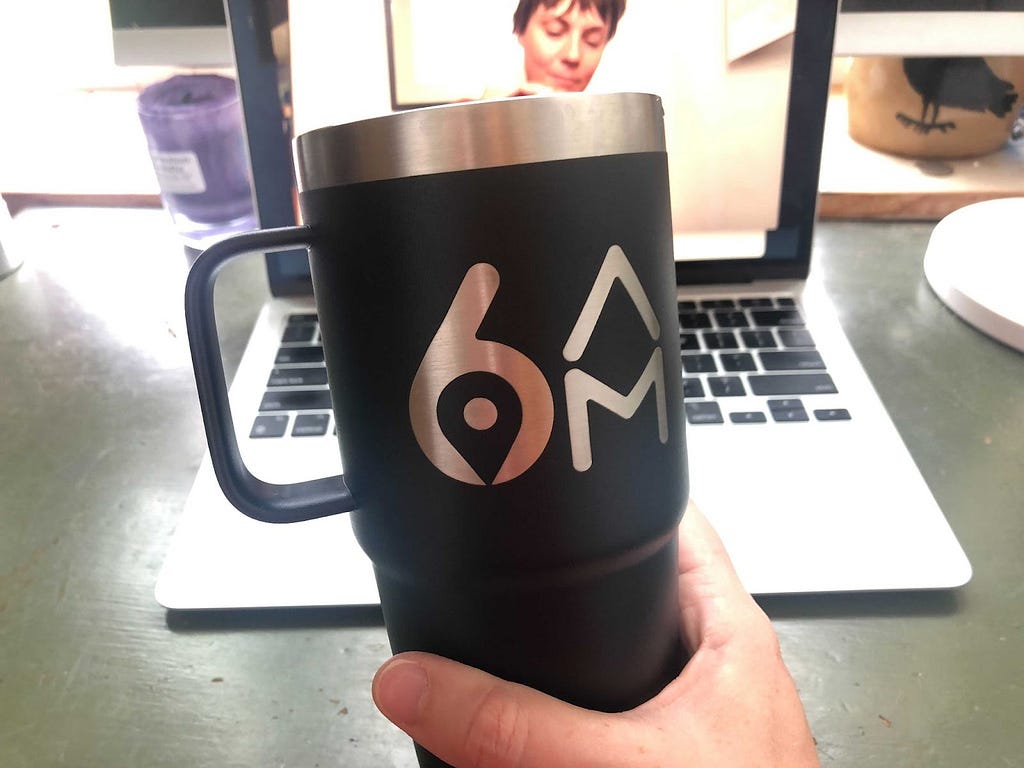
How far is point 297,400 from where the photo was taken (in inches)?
21.0

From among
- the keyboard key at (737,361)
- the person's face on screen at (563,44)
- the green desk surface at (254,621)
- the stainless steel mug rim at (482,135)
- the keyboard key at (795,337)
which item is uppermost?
the stainless steel mug rim at (482,135)

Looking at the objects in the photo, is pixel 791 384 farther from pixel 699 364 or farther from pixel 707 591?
pixel 707 591

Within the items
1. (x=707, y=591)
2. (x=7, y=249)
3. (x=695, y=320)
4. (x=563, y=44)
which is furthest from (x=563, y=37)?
(x=7, y=249)

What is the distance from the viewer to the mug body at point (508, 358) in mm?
205

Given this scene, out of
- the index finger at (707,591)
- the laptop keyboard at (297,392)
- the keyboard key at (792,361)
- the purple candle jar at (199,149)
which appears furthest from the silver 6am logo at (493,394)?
the purple candle jar at (199,149)

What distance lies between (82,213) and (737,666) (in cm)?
91

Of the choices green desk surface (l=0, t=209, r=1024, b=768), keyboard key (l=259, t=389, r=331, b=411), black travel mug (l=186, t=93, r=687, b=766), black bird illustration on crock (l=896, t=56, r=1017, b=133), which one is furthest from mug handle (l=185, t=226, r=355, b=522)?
black bird illustration on crock (l=896, t=56, r=1017, b=133)

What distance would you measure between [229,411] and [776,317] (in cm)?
49

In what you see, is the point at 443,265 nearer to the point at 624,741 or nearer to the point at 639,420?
the point at 639,420

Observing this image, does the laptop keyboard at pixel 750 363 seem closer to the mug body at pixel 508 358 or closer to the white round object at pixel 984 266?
the white round object at pixel 984 266

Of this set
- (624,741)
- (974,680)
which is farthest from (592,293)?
(974,680)

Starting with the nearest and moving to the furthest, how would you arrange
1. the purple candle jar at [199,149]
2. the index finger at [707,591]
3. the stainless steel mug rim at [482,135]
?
the stainless steel mug rim at [482,135] → the index finger at [707,591] → the purple candle jar at [199,149]

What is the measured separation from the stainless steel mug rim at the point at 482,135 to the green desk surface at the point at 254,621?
27cm

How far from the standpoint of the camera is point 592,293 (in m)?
0.22
